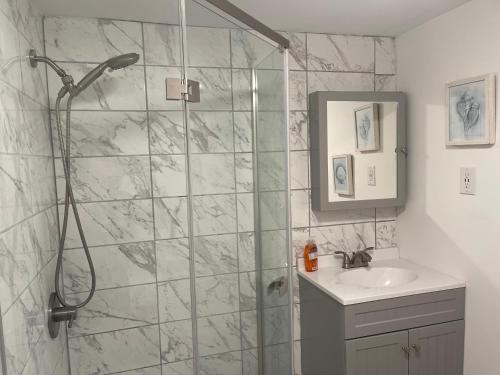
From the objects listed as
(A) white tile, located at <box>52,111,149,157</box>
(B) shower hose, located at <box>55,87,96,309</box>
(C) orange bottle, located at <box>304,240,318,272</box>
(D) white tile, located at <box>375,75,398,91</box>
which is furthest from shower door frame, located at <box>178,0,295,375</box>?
(D) white tile, located at <box>375,75,398,91</box>

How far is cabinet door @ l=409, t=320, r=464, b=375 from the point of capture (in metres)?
1.66

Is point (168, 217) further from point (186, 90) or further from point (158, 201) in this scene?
point (186, 90)

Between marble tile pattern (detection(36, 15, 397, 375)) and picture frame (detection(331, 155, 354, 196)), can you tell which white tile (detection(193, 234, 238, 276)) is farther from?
picture frame (detection(331, 155, 354, 196))

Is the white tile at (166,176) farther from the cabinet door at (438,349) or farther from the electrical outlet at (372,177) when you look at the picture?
the cabinet door at (438,349)

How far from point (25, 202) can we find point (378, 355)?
1.57m

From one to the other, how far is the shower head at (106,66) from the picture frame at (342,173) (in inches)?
45.4

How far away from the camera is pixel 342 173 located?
6.45 feet

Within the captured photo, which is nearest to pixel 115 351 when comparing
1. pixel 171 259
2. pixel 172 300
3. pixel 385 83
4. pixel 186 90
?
pixel 172 300

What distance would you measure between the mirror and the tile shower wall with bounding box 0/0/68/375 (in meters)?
1.30

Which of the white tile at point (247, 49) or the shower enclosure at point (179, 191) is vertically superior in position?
the white tile at point (247, 49)

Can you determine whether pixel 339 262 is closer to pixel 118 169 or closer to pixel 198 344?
pixel 198 344

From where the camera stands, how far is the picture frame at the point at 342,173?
1.96 m

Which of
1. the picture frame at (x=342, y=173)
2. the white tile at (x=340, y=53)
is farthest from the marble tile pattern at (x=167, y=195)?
the white tile at (x=340, y=53)

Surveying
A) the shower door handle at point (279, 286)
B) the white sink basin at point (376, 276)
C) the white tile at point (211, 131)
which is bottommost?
the white sink basin at point (376, 276)
